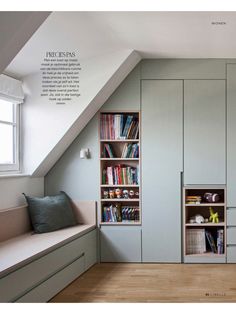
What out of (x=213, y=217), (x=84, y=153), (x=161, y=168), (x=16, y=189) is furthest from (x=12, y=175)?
(x=213, y=217)

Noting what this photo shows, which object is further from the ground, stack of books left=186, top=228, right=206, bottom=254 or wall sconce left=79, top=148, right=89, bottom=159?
wall sconce left=79, top=148, right=89, bottom=159

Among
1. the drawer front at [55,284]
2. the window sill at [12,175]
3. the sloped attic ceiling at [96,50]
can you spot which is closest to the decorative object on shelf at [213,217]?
the drawer front at [55,284]

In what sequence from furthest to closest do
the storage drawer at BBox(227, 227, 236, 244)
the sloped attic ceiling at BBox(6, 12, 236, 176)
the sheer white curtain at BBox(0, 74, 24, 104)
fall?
the storage drawer at BBox(227, 227, 236, 244) → the sheer white curtain at BBox(0, 74, 24, 104) → the sloped attic ceiling at BBox(6, 12, 236, 176)

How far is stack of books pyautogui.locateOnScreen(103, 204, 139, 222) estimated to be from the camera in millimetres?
4191

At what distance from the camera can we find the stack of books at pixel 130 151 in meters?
4.20

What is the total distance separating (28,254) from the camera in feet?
8.96

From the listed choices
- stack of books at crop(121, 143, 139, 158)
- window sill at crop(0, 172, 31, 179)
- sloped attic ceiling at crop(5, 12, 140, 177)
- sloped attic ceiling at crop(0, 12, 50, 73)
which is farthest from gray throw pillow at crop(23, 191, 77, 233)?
sloped attic ceiling at crop(0, 12, 50, 73)

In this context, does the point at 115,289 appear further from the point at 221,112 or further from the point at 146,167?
the point at 221,112

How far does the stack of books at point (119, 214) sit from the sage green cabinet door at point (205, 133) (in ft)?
2.19

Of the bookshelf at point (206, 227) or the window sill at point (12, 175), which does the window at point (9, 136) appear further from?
the bookshelf at point (206, 227)

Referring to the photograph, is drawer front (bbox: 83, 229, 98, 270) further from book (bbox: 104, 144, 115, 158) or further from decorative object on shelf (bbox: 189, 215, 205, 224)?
decorative object on shelf (bbox: 189, 215, 205, 224)

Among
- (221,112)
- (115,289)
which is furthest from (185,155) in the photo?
(115,289)

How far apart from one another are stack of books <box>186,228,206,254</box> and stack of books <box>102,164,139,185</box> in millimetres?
834

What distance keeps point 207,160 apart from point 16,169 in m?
2.02
